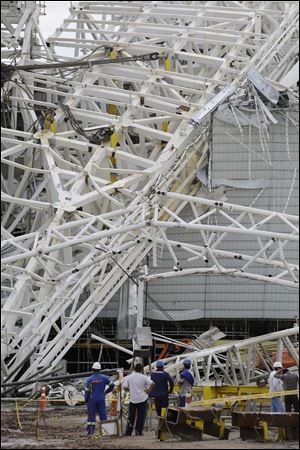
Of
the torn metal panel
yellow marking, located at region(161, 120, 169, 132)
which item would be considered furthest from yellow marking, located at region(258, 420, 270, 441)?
yellow marking, located at region(161, 120, 169, 132)

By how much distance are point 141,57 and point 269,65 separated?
3.82 metres

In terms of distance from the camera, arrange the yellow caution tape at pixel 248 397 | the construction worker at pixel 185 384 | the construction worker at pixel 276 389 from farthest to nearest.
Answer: the construction worker at pixel 185 384 < the construction worker at pixel 276 389 < the yellow caution tape at pixel 248 397

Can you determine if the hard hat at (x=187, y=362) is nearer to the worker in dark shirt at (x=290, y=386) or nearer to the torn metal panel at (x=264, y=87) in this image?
the worker in dark shirt at (x=290, y=386)

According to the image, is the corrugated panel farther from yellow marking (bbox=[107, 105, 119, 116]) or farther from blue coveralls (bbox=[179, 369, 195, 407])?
blue coveralls (bbox=[179, 369, 195, 407])

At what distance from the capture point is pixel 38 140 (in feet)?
97.9

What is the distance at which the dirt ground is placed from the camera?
18953 millimetres

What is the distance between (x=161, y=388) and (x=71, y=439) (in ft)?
8.08

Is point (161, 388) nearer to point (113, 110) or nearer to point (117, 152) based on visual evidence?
point (117, 152)

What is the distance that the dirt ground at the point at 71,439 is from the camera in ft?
62.2

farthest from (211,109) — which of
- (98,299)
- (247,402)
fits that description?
(247,402)

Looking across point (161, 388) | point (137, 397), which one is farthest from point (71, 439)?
point (161, 388)

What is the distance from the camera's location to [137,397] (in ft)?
69.0

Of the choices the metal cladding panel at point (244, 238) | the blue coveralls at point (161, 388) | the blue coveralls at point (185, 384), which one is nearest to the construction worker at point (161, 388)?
the blue coveralls at point (161, 388)

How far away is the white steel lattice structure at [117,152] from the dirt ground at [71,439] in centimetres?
160
